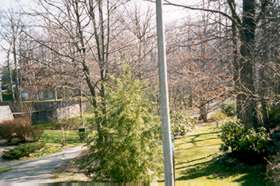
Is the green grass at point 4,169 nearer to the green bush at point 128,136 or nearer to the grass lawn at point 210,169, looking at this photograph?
the grass lawn at point 210,169

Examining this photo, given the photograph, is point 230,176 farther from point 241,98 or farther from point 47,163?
point 47,163

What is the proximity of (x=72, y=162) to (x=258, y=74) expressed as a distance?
10.1 metres

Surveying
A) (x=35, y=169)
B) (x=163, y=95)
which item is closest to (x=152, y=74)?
(x=35, y=169)

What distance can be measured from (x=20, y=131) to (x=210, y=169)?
771 inches

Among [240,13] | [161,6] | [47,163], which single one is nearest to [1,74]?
[47,163]

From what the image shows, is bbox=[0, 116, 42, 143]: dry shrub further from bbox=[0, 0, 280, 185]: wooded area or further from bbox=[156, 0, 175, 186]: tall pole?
bbox=[156, 0, 175, 186]: tall pole

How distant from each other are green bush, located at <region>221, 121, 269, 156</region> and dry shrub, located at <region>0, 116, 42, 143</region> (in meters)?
18.4

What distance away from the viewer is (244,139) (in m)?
14.0

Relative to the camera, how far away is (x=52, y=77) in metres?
20.9

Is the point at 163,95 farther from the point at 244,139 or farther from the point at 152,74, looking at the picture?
the point at 152,74

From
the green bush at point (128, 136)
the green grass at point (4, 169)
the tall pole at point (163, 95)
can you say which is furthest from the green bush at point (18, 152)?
the tall pole at point (163, 95)

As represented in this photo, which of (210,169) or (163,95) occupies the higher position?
(163,95)

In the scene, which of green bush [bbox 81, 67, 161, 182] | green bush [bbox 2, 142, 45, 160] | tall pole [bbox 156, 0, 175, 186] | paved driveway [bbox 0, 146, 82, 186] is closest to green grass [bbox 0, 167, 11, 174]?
paved driveway [bbox 0, 146, 82, 186]

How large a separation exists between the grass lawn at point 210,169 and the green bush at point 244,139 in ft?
1.69
